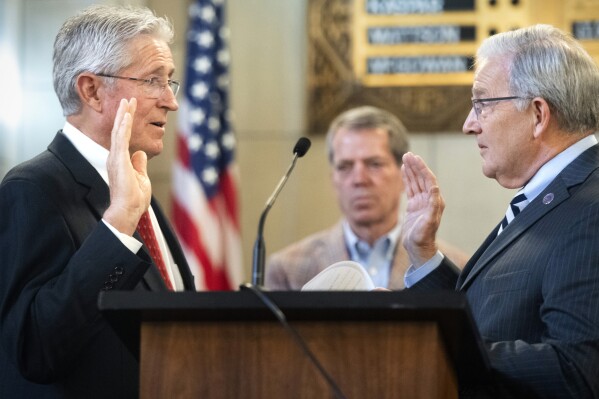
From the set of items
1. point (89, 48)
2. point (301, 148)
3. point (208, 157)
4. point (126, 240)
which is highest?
point (89, 48)

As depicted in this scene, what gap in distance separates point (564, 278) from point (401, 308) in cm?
74

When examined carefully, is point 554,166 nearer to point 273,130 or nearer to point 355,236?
point 355,236

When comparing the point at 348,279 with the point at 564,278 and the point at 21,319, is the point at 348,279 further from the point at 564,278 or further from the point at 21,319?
the point at 21,319

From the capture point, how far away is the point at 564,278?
2900 mm

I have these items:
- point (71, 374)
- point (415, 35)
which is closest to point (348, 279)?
point (71, 374)

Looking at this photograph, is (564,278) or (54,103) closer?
(564,278)

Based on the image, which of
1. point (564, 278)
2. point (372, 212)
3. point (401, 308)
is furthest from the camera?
point (372, 212)

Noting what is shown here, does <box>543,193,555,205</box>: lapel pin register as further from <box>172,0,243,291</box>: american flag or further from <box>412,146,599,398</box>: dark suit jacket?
<box>172,0,243,291</box>: american flag

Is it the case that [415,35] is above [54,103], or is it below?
above

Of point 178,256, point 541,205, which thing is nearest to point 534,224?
point 541,205

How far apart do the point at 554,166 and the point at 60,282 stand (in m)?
1.53

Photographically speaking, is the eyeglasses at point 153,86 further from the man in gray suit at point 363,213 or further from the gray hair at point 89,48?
the man in gray suit at point 363,213

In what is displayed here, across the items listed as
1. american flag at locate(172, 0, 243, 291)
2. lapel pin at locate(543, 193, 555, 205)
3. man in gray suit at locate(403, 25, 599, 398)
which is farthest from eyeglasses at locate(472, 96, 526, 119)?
american flag at locate(172, 0, 243, 291)

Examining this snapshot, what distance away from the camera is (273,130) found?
287 inches
